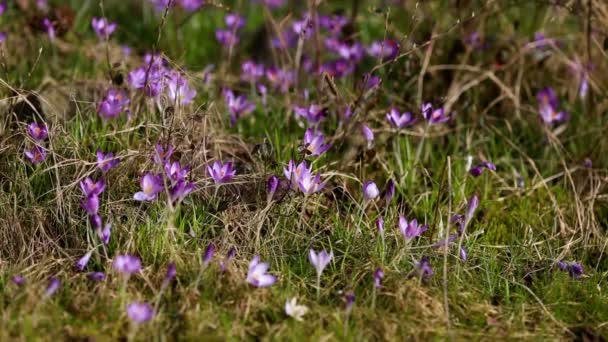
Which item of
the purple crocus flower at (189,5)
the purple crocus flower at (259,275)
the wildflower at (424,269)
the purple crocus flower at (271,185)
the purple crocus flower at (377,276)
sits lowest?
the purple crocus flower at (259,275)

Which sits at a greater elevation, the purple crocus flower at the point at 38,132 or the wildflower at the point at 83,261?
the purple crocus flower at the point at 38,132

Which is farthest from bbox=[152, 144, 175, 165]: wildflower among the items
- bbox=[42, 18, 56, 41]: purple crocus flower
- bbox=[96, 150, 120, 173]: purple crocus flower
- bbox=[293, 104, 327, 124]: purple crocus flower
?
bbox=[42, 18, 56, 41]: purple crocus flower

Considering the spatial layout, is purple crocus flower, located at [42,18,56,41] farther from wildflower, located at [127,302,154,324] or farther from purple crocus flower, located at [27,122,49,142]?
wildflower, located at [127,302,154,324]

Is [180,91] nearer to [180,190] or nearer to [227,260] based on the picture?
[180,190]

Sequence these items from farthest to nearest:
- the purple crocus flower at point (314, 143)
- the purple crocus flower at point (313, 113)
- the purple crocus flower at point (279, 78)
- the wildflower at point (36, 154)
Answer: the purple crocus flower at point (279, 78)
the purple crocus flower at point (313, 113)
the purple crocus flower at point (314, 143)
the wildflower at point (36, 154)

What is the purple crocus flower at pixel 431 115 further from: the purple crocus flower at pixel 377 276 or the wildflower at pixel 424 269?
the purple crocus flower at pixel 377 276

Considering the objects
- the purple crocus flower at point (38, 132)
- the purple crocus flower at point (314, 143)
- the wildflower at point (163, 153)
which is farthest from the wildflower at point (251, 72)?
the purple crocus flower at point (38, 132)
